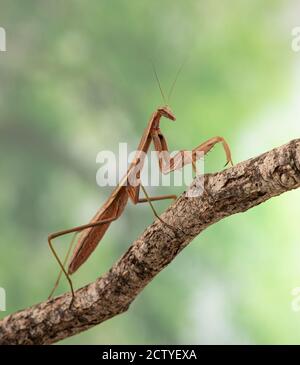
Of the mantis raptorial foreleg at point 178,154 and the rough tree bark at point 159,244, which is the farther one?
the mantis raptorial foreleg at point 178,154

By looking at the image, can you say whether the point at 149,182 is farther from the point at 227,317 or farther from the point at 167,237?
the point at 167,237

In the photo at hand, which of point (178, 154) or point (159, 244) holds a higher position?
point (178, 154)

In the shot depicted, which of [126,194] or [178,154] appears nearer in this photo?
[178,154]

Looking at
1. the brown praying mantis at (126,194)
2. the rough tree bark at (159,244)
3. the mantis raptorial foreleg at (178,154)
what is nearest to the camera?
the rough tree bark at (159,244)

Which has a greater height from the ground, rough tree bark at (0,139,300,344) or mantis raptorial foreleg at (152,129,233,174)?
mantis raptorial foreleg at (152,129,233,174)

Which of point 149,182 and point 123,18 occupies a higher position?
point 123,18

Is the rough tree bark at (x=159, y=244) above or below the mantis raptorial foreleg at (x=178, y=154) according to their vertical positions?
below
